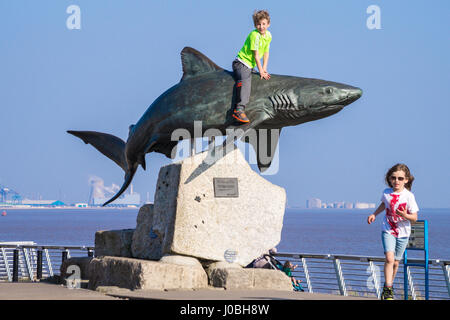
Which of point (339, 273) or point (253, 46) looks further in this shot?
point (339, 273)

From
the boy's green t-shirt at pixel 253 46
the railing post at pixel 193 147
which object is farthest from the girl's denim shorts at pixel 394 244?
the railing post at pixel 193 147

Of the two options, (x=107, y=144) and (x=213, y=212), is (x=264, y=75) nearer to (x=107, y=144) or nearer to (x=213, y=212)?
(x=213, y=212)

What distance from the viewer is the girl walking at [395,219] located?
315 inches

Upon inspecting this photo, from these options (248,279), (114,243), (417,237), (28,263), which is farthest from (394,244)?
(28,263)

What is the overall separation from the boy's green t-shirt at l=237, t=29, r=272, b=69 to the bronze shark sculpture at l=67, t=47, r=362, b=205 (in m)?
0.31

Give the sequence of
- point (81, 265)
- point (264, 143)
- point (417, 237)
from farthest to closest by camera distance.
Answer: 1. point (81, 265)
2. point (264, 143)
3. point (417, 237)

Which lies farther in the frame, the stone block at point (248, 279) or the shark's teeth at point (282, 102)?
→ the shark's teeth at point (282, 102)

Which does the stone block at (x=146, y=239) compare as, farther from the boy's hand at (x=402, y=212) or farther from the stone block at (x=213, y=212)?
the boy's hand at (x=402, y=212)

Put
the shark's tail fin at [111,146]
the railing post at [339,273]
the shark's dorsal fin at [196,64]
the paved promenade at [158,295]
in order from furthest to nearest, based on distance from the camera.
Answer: the shark's tail fin at [111,146] < the railing post at [339,273] < the shark's dorsal fin at [196,64] < the paved promenade at [158,295]

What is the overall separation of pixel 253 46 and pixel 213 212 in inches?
102

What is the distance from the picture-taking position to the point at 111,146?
12969mm

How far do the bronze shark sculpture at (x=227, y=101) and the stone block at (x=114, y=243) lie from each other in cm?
173

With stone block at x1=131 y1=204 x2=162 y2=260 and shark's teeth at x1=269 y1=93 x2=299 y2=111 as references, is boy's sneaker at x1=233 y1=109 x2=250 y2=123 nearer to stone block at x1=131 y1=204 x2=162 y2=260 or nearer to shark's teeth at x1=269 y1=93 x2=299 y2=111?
shark's teeth at x1=269 y1=93 x2=299 y2=111
